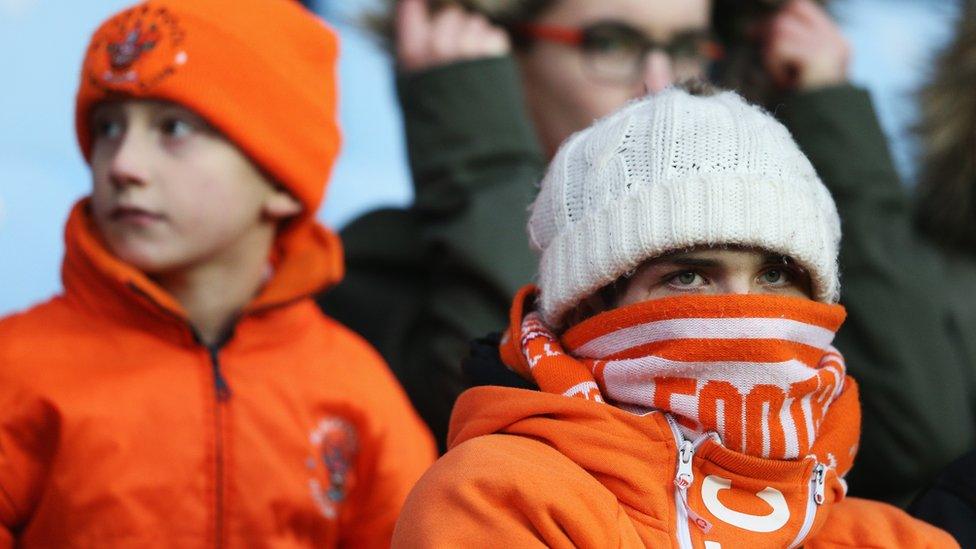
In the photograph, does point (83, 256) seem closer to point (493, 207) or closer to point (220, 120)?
point (220, 120)

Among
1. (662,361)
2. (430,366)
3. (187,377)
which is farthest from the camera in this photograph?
(430,366)

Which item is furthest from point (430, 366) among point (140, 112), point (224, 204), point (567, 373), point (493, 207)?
point (567, 373)

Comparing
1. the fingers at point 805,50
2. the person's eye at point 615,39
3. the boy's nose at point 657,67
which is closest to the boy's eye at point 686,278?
the boy's nose at point 657,67

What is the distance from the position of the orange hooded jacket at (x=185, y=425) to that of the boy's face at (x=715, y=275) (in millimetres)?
805

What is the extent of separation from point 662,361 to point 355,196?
2824mm

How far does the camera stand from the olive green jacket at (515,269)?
8.80 feet

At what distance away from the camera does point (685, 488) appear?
1.49m

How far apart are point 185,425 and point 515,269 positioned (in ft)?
2.86

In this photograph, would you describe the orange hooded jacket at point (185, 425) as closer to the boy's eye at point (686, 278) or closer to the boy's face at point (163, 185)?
the boy's face at point (163, 185)

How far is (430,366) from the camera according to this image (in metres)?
2.69

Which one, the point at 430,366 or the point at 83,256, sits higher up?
the point at 83,256

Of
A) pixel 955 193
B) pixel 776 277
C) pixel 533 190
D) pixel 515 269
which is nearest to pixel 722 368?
pixel 776 277

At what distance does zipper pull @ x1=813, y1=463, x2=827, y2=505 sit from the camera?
1542 mm

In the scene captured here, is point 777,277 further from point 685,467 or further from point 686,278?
point 685,467
